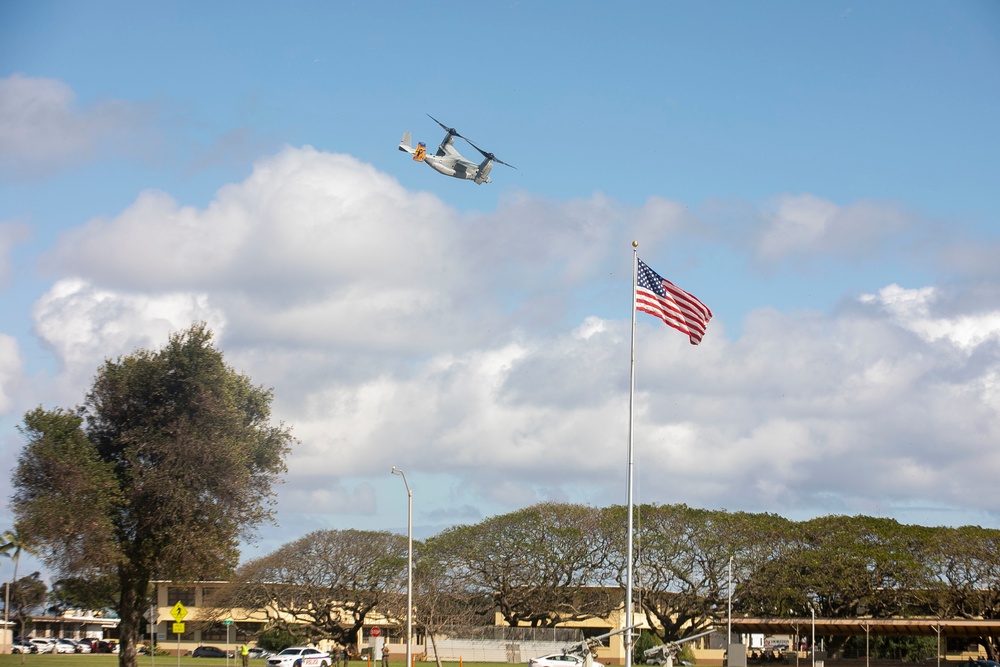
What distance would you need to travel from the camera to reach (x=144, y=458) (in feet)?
147

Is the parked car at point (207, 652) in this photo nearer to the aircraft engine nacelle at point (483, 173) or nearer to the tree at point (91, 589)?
the tree at point (91, 589)

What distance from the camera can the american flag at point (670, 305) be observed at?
109ft

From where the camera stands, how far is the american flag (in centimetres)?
3328

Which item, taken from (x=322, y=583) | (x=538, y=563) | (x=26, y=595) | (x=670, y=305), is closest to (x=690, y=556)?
(x=538, y=563)

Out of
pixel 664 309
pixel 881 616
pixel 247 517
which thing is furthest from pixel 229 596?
pixel 664 309

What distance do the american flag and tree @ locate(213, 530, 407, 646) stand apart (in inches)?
2064

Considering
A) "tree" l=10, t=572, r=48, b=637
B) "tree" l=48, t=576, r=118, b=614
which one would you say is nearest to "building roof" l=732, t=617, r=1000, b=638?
"tree" l=48, t=576, r=118, b=614

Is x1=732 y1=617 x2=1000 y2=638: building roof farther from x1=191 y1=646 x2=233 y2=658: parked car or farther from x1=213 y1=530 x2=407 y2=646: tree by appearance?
x1=191 y1=646 x2=233 y2=658: parked car

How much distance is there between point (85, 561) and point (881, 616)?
57943 mm

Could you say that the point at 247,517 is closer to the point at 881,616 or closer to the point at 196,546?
the point at 196,546

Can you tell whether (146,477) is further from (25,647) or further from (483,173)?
(25,647)

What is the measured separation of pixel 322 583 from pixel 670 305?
180ft

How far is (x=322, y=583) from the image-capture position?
81438 millimetres

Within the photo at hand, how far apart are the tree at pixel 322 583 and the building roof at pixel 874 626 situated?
85.4ft
